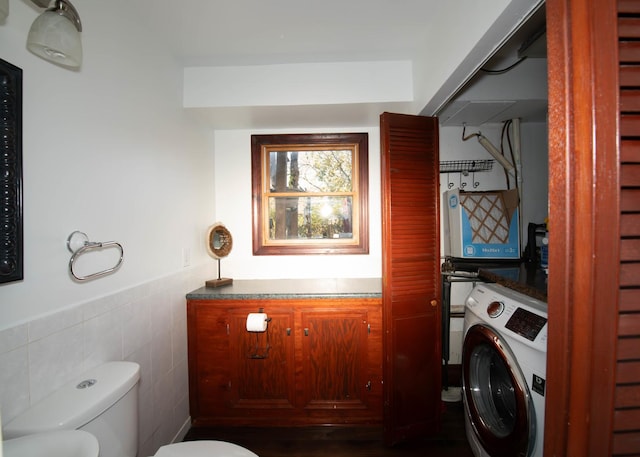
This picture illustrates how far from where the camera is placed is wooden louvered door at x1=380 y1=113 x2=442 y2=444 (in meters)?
1.53

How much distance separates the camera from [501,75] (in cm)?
177

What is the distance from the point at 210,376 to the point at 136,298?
2.66 ft

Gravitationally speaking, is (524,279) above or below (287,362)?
above

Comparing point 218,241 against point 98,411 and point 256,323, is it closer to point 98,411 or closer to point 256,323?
point 256,323

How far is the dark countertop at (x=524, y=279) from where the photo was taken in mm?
1188

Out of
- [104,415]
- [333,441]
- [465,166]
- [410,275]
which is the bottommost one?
[333,441]

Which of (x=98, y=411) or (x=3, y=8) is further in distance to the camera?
(x=98, y=411)

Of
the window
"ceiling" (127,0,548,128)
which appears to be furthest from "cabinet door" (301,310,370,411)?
"ceiling" (127,0,548,128)

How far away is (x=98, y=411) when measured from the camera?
809mm

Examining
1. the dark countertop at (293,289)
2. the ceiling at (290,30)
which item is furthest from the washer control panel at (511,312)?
the ceiling at (290,30)

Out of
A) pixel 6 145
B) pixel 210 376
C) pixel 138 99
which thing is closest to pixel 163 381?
pixel 210 376

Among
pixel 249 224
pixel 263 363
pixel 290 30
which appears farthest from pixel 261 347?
pixel 290 30

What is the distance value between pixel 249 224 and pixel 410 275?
139cm

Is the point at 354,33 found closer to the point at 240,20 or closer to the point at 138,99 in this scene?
the point at 240,20
